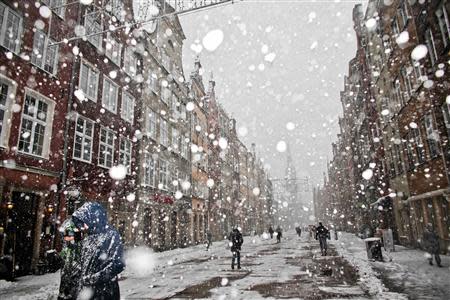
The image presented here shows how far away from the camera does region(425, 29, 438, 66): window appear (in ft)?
49.2

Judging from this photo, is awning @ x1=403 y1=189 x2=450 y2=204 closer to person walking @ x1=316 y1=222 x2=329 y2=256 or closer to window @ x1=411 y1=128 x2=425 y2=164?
window @ x1=411 y1=128 x2=425 y2=164

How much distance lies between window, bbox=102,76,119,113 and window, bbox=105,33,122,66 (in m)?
1.46

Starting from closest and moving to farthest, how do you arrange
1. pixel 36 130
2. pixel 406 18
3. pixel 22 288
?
pixel 22 288 < pixel 36 130 < pixel 406 18

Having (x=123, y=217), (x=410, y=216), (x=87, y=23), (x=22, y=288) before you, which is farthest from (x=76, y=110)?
(x=410, y=216)

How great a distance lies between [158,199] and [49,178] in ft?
34.9

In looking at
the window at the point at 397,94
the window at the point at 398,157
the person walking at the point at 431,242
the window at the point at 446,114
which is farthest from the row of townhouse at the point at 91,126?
the window at the point at 398,157

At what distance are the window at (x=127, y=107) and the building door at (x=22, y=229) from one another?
8.61m

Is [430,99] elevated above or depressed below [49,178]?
above

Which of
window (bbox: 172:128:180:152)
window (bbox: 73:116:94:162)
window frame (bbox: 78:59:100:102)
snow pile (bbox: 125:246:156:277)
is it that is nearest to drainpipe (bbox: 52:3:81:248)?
window frame (bbox: 78:59:100:102)

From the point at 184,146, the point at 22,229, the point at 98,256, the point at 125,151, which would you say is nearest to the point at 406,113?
the point at 125,151

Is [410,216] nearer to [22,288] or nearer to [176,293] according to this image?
[176,293]

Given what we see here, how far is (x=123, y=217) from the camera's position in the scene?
63.4 ft

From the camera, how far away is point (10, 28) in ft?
41.0

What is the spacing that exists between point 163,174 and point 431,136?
1811cm
